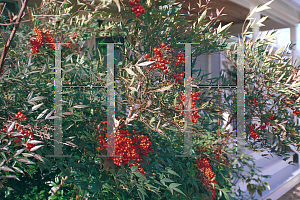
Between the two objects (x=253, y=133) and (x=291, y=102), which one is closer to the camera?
(x=253, y=133)

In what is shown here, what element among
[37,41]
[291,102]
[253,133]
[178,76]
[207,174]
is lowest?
[207,174]

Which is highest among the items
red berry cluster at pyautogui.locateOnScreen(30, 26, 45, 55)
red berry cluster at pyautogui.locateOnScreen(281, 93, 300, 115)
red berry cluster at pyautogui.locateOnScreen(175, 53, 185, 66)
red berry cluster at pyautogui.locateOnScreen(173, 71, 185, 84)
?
red berry cluster at pyautogui.locateOnScreen(30, 26, 45, 55)

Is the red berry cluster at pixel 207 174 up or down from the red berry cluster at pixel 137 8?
down

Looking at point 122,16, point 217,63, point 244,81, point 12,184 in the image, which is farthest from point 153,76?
point 217,63

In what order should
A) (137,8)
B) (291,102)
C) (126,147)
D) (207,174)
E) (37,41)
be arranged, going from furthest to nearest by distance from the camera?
(291,102) < (207,174) < (37,41) < (126,147) < (137,8)

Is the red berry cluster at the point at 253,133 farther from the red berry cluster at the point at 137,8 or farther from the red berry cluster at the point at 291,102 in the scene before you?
the red berry cluster at the point at 137,8

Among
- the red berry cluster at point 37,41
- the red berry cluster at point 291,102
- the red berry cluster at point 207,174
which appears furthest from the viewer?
the red berry cluster at point 291,102

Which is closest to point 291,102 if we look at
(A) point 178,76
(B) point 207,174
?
(B) point 207,174

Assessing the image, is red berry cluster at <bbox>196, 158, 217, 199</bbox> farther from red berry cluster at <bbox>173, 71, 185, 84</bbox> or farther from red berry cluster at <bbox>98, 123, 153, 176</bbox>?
red berry cluster at <bbox>173, 71, 185, 84</bbox>

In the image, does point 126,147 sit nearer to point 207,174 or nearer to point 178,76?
point 178,76

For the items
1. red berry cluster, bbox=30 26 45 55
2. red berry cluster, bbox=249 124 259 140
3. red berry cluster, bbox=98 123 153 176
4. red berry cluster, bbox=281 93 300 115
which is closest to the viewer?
red berry cluster, bbox=98 123 153 176

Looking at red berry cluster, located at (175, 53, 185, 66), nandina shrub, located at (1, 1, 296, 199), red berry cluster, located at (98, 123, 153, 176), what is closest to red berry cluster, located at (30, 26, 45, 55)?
nandina shrub, located at (1, 1, 296, 199)

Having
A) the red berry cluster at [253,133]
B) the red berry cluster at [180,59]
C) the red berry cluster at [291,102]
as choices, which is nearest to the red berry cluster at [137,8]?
the red berry cluster at [180,59]

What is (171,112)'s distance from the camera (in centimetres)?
125
